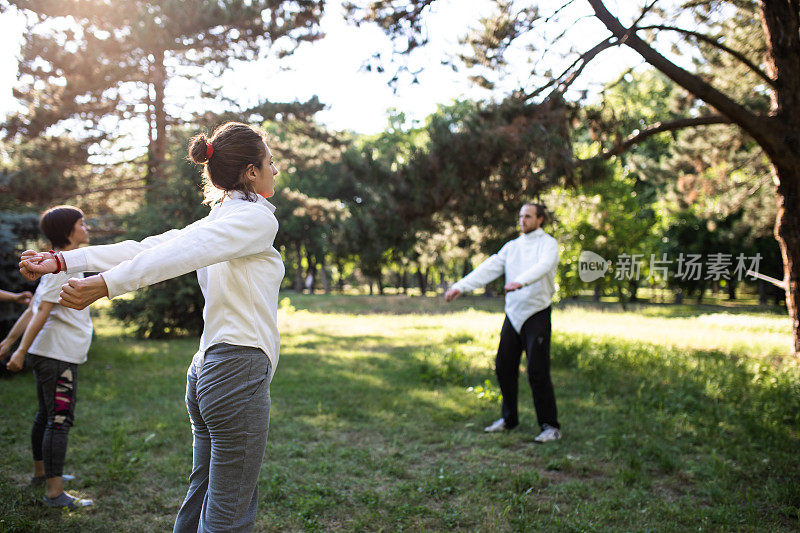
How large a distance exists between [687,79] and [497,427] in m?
4.61

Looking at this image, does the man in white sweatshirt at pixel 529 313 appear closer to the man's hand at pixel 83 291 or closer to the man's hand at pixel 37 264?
the man's hand at pixel 37 264

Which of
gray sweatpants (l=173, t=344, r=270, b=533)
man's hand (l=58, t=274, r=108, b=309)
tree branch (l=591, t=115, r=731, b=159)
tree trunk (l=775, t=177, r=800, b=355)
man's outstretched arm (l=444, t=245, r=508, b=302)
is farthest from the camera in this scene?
tree branch (l=591, t=115, r=731, b=159)

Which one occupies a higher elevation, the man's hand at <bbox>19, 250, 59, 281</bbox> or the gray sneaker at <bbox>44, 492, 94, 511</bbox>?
the man's hand at <bbox>19, 250, 59, 281</bbox>

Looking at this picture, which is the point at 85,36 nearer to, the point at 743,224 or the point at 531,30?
the point at 531,30

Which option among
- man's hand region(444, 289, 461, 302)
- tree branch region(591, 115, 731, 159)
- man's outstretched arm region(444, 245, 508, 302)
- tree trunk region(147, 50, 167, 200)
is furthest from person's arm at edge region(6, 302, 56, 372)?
tree trunk region(147, 50, 167, 200)

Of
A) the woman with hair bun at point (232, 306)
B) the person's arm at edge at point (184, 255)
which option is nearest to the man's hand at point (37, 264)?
the woman with hair bun at point (232, 306)

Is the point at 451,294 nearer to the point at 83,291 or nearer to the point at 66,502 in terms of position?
the point at 66,502

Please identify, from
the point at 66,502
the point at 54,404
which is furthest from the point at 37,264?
the point at 66,502

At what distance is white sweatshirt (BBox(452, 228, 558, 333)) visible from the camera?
5.18 meters

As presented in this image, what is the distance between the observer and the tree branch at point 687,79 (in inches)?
257

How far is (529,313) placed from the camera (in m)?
5.30

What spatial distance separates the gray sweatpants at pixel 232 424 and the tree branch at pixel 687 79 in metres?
6.06

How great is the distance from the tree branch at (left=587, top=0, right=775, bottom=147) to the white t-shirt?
6.12 meters

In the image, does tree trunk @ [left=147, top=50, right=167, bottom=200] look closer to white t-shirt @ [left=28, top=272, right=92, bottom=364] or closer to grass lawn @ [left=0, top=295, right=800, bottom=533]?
grass lawn @ [left=0, top=295, right=800, bottom=533]
